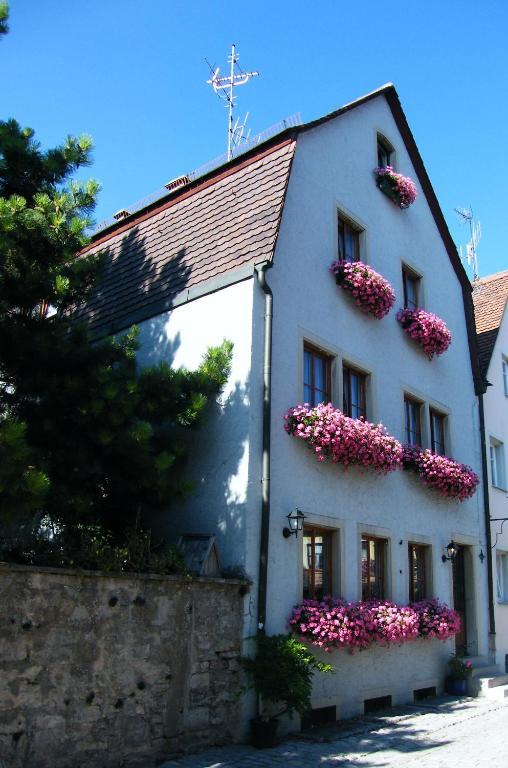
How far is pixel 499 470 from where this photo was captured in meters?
17.4

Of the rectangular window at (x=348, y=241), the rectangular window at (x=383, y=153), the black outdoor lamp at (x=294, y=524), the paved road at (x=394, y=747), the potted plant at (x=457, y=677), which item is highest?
the rectangular window at (x=383, y=153)

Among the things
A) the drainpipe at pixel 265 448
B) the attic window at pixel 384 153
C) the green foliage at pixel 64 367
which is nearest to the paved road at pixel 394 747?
the drainpipe at pixel 265 448

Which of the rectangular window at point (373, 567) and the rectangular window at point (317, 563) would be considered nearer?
the rectangular window at point (317, 563)

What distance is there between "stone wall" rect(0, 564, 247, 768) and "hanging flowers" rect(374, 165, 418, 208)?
8645mm

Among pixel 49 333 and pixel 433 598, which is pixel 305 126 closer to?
pixel 49 333

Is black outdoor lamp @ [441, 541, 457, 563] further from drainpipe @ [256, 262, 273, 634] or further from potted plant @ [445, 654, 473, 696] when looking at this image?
drainpipe @ [256, 262, 273, 634]

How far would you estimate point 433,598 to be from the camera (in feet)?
41.2

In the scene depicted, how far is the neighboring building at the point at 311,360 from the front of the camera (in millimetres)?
9328

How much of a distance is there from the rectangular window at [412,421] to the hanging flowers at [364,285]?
7.02ft

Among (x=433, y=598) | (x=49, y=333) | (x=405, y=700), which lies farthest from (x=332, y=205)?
(x=405, y=700)

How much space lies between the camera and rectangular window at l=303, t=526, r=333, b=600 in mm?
9883

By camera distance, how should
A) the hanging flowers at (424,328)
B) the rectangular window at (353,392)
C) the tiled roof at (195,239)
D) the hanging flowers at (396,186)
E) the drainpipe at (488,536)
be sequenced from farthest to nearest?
1. the drainpipe at (488,536)
2. the hanging flowers at (396,186)
3. the hanging flowers at (424,328)
4. the rectangular window at (353,392)
5. the tiled roof at (195,239)

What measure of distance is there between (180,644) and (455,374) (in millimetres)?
9757

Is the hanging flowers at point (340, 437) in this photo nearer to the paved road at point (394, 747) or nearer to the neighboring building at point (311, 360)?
the neighboring building at point (311, 360)
